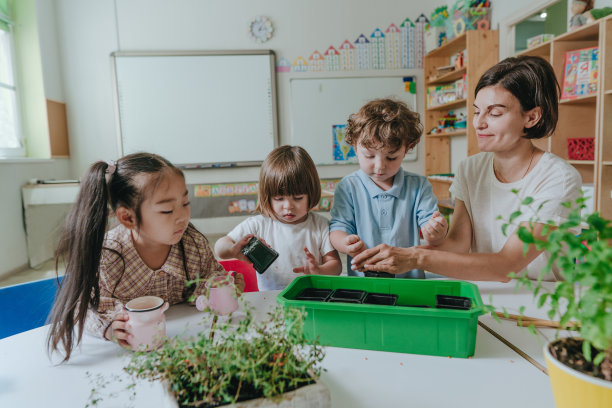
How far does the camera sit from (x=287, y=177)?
1.32m

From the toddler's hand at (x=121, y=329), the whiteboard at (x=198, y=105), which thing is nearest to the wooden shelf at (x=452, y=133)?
the whiteboard at (x=198, y=105)

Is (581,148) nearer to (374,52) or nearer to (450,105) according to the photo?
(450,105)

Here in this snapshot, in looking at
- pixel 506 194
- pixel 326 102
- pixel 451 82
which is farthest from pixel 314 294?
pixel 451 82

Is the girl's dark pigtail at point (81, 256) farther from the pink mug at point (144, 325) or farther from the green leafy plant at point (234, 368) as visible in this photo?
the green leafy plant at point (234, 368)

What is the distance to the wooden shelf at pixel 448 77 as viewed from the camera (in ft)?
12.5

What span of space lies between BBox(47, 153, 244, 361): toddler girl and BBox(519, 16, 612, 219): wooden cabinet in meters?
2.33

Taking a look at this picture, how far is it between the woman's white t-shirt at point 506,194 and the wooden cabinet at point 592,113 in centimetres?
142

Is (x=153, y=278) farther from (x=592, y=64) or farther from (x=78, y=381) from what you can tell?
(x=592, y=64)

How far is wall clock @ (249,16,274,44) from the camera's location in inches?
172

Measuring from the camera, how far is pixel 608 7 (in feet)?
7.48

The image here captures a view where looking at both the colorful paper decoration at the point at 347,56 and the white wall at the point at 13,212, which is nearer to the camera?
the white wall at the point at 13,212

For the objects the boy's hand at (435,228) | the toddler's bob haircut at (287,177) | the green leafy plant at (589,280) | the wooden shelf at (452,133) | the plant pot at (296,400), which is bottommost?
the plant pot at (296,400)

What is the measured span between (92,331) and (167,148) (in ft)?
12.4

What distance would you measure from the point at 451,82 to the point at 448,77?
0.26m
